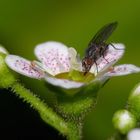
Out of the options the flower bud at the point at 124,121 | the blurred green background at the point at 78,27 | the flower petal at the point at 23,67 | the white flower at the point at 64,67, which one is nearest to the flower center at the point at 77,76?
the white flower at the point at 64,67

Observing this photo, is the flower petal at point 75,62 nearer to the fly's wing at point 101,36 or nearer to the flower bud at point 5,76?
the fly's wing at point 101,36

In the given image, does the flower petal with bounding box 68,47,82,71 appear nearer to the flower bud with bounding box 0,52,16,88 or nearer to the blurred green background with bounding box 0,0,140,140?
the flower bud with bounding box 0,52,16,88

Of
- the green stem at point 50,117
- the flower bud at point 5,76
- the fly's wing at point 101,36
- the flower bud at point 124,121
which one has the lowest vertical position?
the flower bud at point 124,121

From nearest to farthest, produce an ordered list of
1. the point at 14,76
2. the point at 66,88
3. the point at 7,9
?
the point at 66,88 < the point at 14,76 < the point at 7,9

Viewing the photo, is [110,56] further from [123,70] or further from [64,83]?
[64,83]

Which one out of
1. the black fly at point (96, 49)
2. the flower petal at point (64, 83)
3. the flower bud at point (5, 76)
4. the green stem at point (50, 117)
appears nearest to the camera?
the flower petal at point (64, 83)

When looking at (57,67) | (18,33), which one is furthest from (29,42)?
(57,67)

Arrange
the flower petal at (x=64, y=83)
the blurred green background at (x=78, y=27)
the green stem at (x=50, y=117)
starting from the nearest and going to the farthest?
the flower petal at (x=64, y=83) < the green stem at (x=50, y=117) < the blurred green background at (x=78, y=27)

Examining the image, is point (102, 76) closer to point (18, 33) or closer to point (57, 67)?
point (57, 67)
